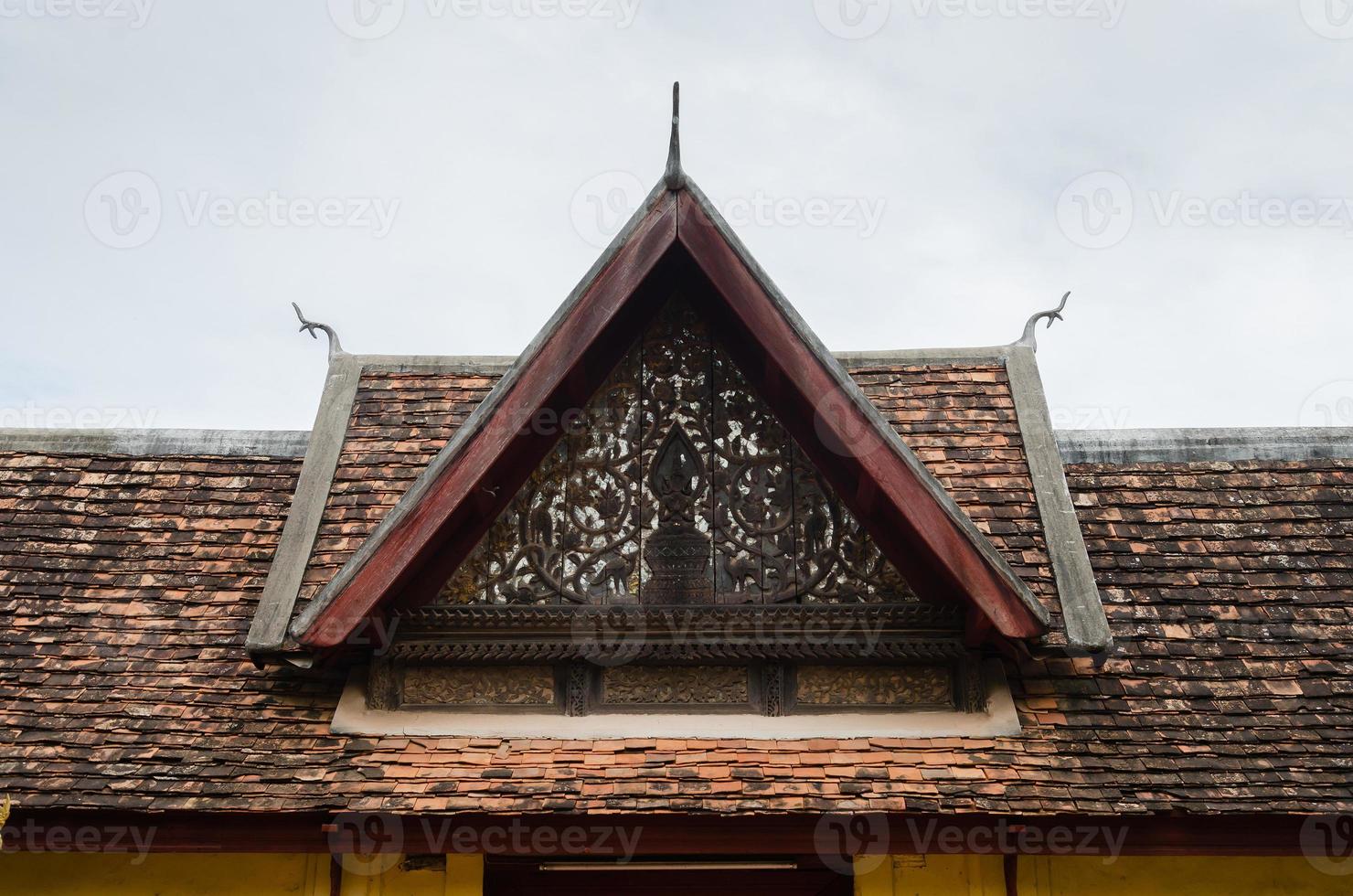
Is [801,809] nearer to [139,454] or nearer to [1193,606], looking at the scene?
[1193,606]

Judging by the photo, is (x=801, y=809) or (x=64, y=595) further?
(x=64, y=595)

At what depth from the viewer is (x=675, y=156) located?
20.8 feet

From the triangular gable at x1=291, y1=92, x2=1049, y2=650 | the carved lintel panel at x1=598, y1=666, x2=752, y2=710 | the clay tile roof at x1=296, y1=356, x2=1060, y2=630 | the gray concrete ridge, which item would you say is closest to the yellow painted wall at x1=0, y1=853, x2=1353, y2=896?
the carved lintel panel at x1=598, y1=666, x2=752, y2=710

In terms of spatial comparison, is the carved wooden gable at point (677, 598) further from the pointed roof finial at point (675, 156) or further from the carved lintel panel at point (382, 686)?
the pointed roof finial at point (675, 156)

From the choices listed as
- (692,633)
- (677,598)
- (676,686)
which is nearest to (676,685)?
(676,686)

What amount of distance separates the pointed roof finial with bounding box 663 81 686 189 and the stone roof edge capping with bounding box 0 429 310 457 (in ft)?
11.2

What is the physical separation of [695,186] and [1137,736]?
3613 millimetres

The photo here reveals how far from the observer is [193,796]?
18.7 ft

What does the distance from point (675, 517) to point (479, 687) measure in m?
1.37

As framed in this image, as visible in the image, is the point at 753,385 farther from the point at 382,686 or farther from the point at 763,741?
the point at 382,686

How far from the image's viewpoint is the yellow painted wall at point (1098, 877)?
5.92 m

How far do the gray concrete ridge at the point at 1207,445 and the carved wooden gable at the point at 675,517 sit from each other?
2.38 meters

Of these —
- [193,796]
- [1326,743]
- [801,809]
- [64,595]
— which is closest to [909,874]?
[801,809]

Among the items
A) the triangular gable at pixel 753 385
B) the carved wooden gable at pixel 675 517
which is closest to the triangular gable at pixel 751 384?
the triangular gable at pixel 753 385
